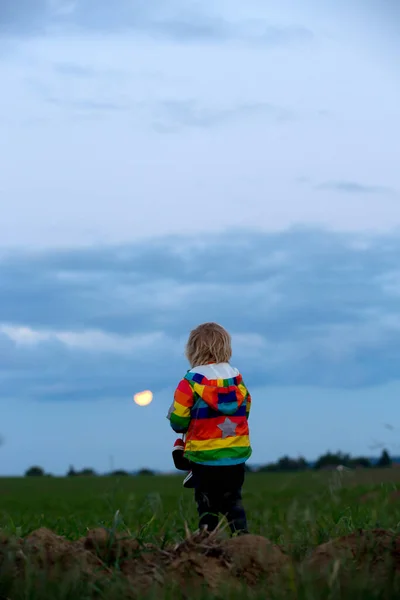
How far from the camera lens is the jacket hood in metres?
7.07

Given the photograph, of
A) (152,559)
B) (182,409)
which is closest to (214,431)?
(182,409)

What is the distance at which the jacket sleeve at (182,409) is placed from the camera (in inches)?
279

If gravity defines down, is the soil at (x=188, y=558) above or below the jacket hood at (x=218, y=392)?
below

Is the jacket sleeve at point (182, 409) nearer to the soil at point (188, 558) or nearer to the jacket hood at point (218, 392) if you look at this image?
the jacket hood at point (218, 392)

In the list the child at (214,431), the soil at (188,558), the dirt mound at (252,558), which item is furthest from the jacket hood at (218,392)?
the dirt mound at (252,558)

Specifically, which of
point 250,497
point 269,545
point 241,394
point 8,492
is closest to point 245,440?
point 241,394

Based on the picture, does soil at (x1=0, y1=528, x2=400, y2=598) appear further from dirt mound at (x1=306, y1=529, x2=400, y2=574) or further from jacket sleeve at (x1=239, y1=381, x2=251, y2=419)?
jacket sleeve at (x1=239, y1=381, x2=251, y2=419)

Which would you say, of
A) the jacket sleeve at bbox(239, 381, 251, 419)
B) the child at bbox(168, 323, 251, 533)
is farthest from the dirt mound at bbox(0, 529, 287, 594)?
the jacket sleeve at bbox(239, 381, 251, 419)

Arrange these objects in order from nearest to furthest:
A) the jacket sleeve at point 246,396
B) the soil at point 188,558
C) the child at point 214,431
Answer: the soil at point 188,558, the child at point 214,431, the jacket sleeve at point 246,396

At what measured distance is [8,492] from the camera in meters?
21.8

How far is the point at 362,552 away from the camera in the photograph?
4832 mm

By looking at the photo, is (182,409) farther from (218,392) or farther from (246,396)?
(246,396)

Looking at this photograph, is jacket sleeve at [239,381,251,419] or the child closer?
the child

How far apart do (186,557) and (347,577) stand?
2.83 ft
